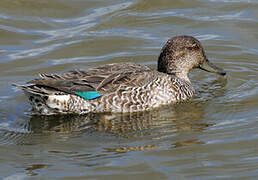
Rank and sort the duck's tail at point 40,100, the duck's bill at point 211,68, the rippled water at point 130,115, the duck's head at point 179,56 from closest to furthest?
the rippled water at point 130,115
the duck's tail at point 40,100
the duck's head at point 179,56
the duck's bill at point 211,68

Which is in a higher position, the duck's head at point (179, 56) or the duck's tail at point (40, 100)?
the duck's head at point (179, 56)

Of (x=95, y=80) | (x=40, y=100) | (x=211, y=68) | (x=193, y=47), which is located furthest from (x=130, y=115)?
(x=211, y=68)

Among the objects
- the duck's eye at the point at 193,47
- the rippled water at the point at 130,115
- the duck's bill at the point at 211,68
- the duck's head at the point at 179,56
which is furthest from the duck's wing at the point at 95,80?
the duck's bill at the point at 211,68

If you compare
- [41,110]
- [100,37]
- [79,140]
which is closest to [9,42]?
[100,37]

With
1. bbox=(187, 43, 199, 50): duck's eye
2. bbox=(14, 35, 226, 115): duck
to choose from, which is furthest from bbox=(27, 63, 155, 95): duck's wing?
bbox=(187, 43, 199, 50): duck's eye

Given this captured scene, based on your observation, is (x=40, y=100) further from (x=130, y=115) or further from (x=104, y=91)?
(x=130, y=115)

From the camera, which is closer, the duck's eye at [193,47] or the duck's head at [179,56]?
the duck's head at [179,56]

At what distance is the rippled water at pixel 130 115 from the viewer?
25.5 ft

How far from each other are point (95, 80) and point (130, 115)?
809 mm

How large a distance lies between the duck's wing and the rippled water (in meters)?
0.50

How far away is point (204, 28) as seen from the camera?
13.8m

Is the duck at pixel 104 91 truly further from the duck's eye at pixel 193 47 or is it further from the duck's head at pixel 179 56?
the duck's eye at pixel 193 47

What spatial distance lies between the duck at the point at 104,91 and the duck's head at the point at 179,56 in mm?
389

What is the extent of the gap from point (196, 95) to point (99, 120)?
2.05m
